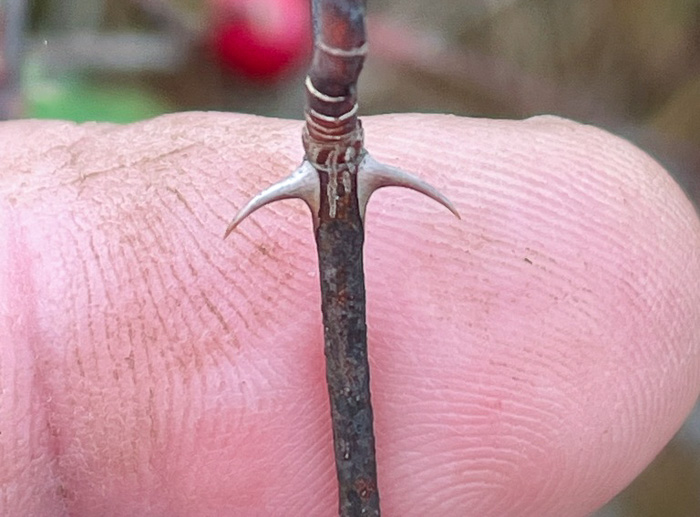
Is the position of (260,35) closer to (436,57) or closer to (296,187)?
(436,57)

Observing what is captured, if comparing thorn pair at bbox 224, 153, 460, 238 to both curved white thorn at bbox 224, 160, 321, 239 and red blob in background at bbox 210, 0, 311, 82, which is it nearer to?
curved white thorn at bbox 224, 160, 321, 239

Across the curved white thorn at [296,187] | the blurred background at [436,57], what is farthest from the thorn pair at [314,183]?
the blurred background at [436,57]

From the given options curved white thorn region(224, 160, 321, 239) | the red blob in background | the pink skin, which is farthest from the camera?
the red blob in background

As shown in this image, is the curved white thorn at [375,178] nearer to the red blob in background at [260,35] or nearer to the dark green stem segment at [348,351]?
the dark green stem segment at [348,351]

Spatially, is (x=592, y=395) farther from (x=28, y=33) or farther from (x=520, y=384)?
(x=28, y=33)

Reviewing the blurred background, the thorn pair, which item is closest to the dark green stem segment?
the thorn pair
